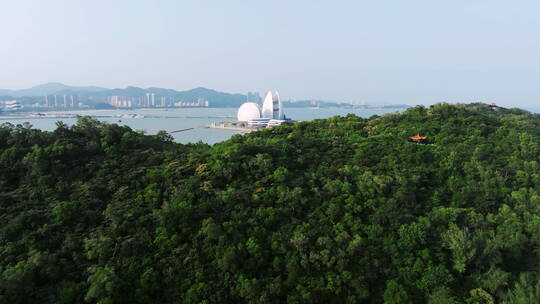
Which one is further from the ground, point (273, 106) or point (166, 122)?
point (273, 106)

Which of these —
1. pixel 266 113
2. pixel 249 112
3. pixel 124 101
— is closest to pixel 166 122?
pixel 249 112

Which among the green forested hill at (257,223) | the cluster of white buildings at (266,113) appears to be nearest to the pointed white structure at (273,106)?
the cluster of white buildings at (266,113)

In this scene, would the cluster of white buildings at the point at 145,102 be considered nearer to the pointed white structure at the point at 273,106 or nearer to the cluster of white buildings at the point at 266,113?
the cluster of white buildings at the point at 266,113

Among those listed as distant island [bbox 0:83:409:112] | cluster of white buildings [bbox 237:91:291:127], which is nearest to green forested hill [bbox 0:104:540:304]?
cluster of white buildings [bbox 237:91:291:127]

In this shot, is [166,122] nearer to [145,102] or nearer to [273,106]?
[273,106]

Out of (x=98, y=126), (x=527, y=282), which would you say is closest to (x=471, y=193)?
(x=527, y=282)
